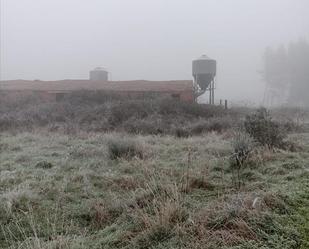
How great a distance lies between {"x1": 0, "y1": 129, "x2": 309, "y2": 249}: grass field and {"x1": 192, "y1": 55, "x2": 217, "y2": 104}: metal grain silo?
970 inches

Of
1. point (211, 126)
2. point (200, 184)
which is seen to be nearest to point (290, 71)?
point (211, 126)

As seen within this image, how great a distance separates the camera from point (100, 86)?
27875 mm

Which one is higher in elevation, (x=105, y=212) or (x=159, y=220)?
(x=159, y=220)

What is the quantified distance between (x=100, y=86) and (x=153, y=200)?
23743mm

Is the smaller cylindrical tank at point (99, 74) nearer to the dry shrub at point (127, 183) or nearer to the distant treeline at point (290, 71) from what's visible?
the distant treeline at point (290, 71)

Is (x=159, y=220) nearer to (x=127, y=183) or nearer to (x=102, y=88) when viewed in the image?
(x=127, y=183)

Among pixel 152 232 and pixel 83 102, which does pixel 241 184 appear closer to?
pixel 152 232

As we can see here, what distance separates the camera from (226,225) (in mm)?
3898

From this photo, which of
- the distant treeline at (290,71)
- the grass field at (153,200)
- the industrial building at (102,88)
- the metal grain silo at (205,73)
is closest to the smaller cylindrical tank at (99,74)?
the metal grain silo at (205,73)

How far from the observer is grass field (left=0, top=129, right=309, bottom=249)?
150 inches

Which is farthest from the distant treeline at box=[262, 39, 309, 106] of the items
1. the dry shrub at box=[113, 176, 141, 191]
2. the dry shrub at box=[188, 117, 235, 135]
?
the dry shrub at box=[113, 176, 141, 191]

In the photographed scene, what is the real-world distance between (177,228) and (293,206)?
132cm

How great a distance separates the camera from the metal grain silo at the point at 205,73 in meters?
33.9

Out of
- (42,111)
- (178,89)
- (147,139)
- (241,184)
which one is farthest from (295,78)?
(241,184)
